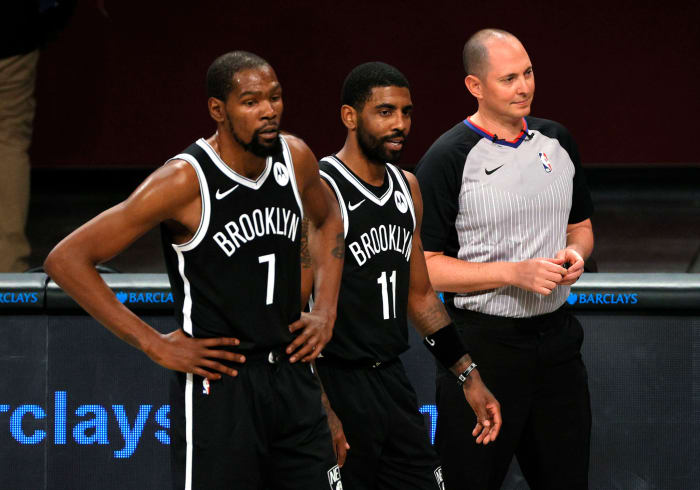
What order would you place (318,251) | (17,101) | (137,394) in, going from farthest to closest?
(17,101) → (137,394) → (318,251)

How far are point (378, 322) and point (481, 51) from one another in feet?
2.93

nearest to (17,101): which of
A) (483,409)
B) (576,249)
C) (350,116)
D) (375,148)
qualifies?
(350,116)

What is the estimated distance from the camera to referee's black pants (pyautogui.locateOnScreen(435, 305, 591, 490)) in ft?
10.7

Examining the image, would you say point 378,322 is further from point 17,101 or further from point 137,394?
point 17,101

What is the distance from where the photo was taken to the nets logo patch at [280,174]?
2.77 m

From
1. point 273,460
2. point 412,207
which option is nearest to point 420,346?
point 412,207

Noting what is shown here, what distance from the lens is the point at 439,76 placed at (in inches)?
360

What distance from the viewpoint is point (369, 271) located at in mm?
3113

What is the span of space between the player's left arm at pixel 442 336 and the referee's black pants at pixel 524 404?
9 cm

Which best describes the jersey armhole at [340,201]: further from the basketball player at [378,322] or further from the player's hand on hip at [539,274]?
the player's hand on hip at [539,274]

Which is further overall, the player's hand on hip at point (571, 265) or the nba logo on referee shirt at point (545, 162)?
the nba logo on referee shirt at point (545, 162)

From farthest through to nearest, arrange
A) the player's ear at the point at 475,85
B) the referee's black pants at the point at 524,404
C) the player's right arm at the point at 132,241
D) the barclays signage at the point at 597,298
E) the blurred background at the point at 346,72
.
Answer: the blurred background at the point at 346,72, the barclays signage at the point at 597,298, the player's ear at the point at 475,85, the referee's black pants at the point at 524,404, the player's right arm at the point at 132,241

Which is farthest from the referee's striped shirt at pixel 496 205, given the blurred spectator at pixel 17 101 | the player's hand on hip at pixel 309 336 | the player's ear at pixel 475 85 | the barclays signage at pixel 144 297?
the blurred spectator at pixel 17 101

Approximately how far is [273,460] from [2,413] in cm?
140
